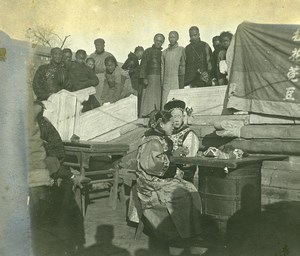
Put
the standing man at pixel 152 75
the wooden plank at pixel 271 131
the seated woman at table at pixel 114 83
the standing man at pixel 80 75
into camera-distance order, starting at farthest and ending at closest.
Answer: the seated woman at table at pixel 114 83, the standing man at pixel 152 75, the standing man at pixel 80 75, the wooden plank at pixel 271 131

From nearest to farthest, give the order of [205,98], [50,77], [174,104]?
[174,104] → [205,98] → [50,77]

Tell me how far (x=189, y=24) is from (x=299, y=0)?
3715 millimetres

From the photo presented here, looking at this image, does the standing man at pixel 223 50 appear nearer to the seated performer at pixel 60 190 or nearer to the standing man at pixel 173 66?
the standing man at pixel 173 66

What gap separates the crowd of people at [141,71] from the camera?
8.52m

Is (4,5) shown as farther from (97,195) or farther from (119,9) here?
(97,195)

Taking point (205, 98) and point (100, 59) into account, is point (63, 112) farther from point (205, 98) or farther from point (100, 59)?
point (205, 98)

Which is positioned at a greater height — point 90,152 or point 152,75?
point 152,75

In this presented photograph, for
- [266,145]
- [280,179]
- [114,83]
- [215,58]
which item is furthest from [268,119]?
[114,83]

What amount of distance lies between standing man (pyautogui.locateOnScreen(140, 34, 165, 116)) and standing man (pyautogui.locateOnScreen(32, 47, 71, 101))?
218 cm

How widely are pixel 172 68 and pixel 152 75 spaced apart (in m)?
0.57

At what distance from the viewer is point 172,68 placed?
9555 mm

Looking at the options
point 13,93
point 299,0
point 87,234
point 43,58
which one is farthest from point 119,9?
Answer: point 43,58

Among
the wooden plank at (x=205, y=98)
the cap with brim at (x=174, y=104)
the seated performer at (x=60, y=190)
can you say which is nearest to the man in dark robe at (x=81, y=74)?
the wooden plank at (x=205, y=98)

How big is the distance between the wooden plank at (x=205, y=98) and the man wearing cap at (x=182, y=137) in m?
2.07
